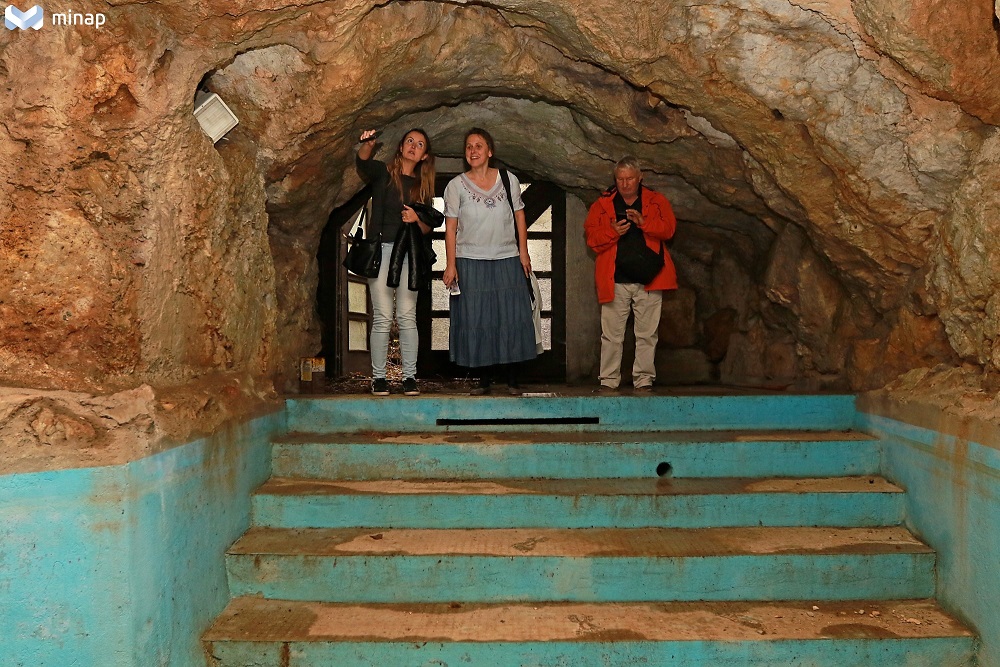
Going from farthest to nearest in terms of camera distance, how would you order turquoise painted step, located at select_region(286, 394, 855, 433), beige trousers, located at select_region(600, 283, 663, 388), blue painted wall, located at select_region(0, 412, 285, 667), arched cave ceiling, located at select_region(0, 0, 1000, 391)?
beige trousers, located at select_region(600, 283, 663, 388), turquoise painted step, located at select_region(286, 394, 855, 433), arched cave ceiling, located at select_region(0, 0, 1000, 391), blue painted wall, located at select_region(0, 412, 285, 667)

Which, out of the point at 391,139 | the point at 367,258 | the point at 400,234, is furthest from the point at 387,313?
the point at 391,139

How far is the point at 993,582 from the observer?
10.7 feet

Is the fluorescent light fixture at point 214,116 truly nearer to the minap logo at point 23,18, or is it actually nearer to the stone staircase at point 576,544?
the minap logo at point 23,18

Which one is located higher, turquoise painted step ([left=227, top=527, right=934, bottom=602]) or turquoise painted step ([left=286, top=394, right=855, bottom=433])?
turquoise painted step ([left=286, top=394, right=855, bottom=433])

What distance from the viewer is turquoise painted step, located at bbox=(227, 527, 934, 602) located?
11.9 feet

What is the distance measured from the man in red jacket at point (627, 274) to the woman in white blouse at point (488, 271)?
73 centimetres

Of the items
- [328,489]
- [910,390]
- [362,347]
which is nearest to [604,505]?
[328,489]

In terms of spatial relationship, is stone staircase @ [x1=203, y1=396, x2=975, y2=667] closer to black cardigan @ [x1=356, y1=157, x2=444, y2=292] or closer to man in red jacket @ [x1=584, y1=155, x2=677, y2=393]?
black cardigan @ [x1=356, y1=157, x2=444, y2=292]

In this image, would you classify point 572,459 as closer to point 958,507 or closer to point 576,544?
point 576,544

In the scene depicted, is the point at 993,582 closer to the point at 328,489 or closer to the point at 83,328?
the point at 328,489

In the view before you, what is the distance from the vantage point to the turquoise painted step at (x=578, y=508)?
4.02 metres

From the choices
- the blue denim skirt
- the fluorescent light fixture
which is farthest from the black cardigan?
the fluorescent light fixture

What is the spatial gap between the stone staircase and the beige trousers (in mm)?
957

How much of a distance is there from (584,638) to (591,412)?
171cm
